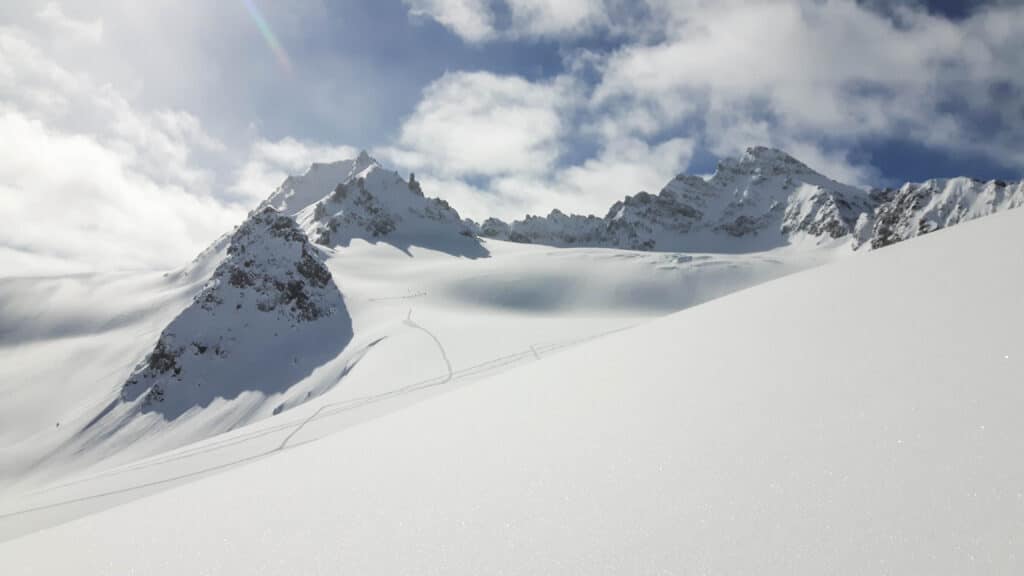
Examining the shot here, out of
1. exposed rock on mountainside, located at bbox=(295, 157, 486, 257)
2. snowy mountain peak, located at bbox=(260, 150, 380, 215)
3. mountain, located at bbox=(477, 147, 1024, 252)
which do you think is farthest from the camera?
mountain, located at bbox=(477, 147, 1024, 252)

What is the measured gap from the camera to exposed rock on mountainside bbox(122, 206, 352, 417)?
49469 millimetres

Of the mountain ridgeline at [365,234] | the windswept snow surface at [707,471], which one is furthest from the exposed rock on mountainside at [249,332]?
the windswept snow surface at [707,471]

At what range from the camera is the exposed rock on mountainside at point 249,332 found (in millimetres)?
49469

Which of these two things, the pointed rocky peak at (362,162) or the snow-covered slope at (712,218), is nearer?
the pointed rocky peak at (362,162)

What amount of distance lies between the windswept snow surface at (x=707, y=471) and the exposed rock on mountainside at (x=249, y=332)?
152ft

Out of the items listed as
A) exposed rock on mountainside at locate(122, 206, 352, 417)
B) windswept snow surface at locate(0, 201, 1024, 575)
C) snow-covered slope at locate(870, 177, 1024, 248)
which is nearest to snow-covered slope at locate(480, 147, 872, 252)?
snow-covered slope at locate(870, 177, 1024, 248)

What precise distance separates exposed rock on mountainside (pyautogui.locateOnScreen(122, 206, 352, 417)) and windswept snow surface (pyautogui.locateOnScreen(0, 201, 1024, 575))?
46194 mm

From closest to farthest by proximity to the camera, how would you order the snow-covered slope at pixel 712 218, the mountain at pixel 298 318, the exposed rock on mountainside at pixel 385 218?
1. the mountain at pixel 298 318
2. the exposed rock on mountainside at pixel 385 218
3. the snow-covered slope at pixel 712 218

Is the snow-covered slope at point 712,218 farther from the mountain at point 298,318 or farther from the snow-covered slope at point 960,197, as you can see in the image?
the mountain at point 298,318

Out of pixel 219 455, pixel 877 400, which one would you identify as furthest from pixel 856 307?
pixel 219 455

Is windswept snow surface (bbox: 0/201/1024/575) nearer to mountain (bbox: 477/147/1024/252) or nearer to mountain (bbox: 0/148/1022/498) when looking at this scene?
mountain (bbox: 0/148/1022/498)

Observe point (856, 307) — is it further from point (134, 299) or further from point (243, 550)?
point (134, 299)

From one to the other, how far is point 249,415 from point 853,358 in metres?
50.2

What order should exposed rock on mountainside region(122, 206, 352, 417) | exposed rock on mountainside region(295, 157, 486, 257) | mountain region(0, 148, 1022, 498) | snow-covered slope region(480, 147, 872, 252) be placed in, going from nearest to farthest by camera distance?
mountain region(0, 148, 1022, 498), exposed rock on mountainside region(122, 206, 352, 417), exposed rock on mountainside region(295, 157, 486, 257), snow-covered slope region(480, 147, 872, 252)
